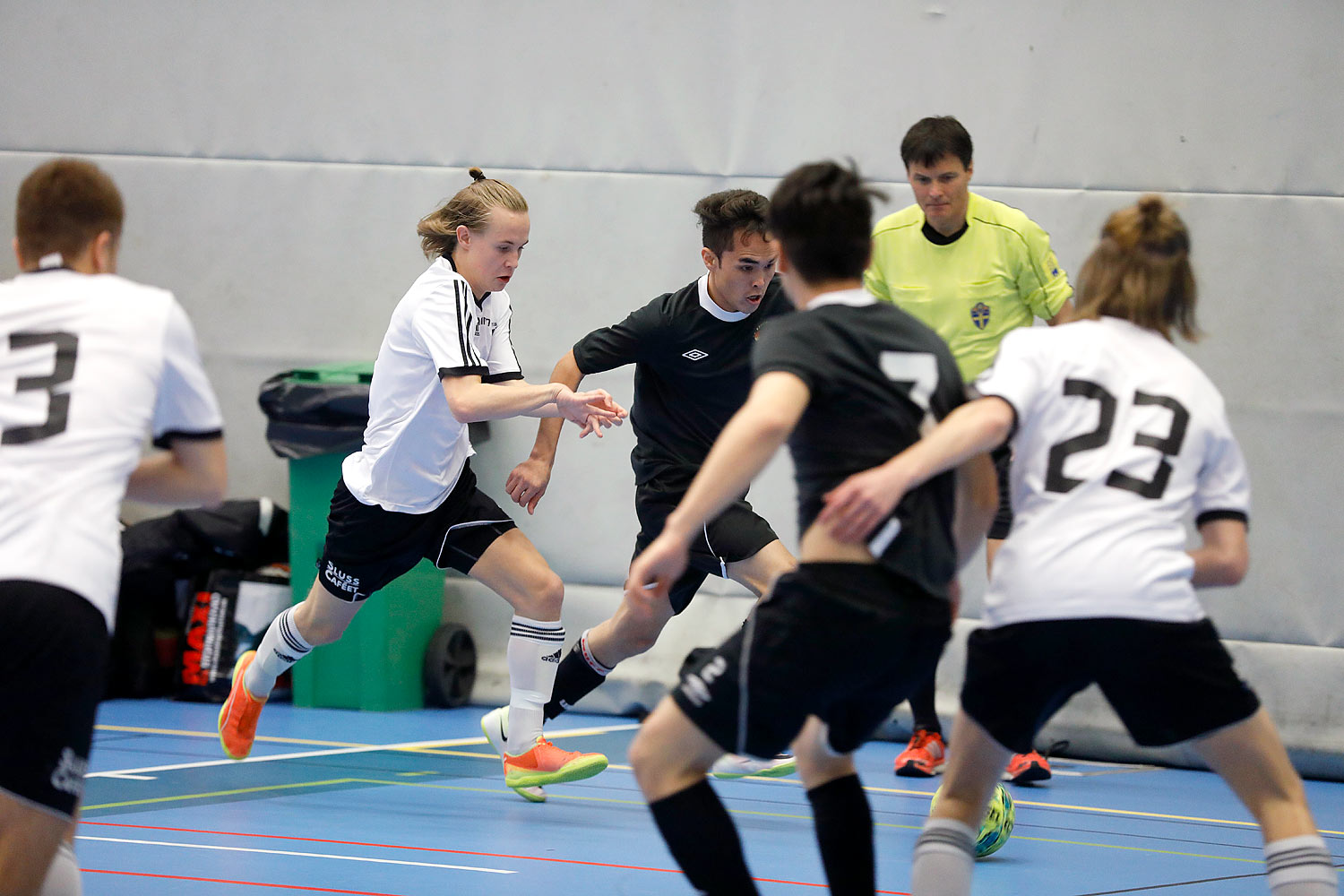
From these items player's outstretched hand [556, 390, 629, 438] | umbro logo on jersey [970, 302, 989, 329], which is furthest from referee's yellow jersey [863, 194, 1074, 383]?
player's outstretched hand [556, 390, 629, 438]

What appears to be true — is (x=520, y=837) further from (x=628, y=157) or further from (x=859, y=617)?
(x=628, y=157)

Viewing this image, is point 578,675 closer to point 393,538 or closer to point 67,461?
point 393,538

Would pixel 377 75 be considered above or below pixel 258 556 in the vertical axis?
above

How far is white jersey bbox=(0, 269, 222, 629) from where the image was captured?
2422 mm

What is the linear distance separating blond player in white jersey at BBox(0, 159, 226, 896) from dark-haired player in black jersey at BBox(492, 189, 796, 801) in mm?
2212

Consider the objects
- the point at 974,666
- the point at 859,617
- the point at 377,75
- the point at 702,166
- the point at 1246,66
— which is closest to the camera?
the point at 859,617

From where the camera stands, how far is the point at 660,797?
2.65 metres

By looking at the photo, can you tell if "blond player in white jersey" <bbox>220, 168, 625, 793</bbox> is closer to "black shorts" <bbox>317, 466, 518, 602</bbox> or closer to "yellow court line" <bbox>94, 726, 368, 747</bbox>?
"black shorts" <bbox>317, 466, 518, 602</bbox>

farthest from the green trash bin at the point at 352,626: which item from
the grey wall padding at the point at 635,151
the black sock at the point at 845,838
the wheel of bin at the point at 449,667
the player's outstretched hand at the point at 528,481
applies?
the black sock at the point at 845,838

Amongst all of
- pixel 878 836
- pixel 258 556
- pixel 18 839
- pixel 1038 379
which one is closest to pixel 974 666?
pixel 1038 379

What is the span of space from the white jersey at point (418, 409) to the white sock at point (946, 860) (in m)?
2.35

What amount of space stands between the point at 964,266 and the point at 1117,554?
244 centimetres

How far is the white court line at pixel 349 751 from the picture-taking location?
5.44 meters

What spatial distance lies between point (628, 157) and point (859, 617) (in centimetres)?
513
